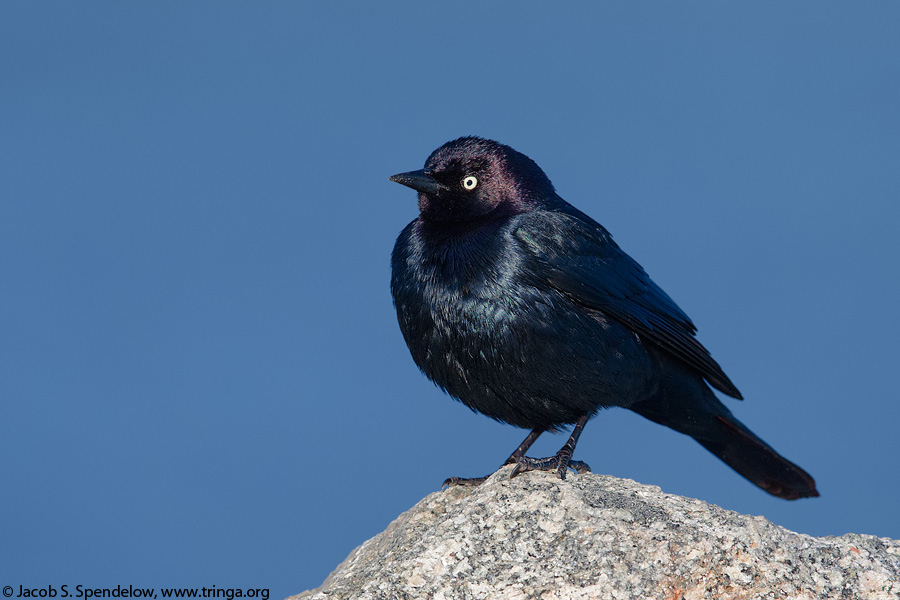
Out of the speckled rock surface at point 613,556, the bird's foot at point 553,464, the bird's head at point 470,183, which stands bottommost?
the speckled rock surface at point 613,556

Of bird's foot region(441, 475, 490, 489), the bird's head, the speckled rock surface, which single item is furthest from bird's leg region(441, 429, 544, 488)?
the bird's head

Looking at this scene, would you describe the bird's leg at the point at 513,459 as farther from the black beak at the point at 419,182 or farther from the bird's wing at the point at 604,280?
the black beak at the point at 419,182

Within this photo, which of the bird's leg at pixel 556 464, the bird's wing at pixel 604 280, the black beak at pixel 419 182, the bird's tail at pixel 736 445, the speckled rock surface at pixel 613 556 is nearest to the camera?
the speckled rock surface at pixel 613 556

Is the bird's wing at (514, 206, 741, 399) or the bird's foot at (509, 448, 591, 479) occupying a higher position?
the bird's wing at (514, 206, 741, 399)

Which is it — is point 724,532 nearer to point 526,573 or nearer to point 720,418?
point 526,573

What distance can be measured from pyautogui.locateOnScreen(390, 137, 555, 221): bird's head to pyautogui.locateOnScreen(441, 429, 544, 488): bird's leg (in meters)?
1.27

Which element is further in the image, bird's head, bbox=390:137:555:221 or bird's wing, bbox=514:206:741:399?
bird's head, bbox=390:137:555:221

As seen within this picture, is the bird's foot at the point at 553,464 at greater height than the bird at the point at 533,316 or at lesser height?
lesser

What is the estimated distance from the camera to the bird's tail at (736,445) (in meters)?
5.71

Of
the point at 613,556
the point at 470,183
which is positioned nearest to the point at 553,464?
the point at 613,556

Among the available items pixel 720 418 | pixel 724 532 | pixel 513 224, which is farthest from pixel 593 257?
pixel 724 532

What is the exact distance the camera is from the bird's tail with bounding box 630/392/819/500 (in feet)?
18.7

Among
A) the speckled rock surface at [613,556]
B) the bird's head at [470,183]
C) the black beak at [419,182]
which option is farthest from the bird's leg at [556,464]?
the black beak at [419,182]

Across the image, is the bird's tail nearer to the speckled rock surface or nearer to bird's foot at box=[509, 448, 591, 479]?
bird's foot at box=[509, 448, 591, 479]
